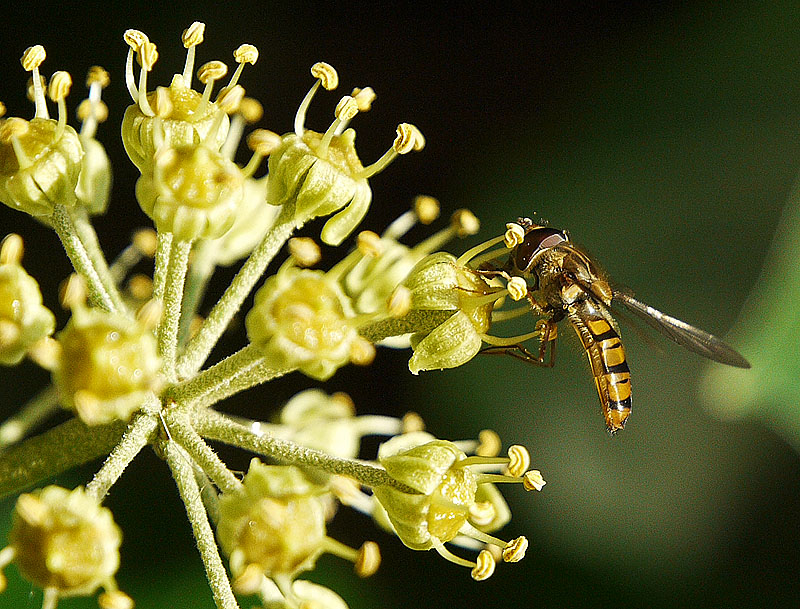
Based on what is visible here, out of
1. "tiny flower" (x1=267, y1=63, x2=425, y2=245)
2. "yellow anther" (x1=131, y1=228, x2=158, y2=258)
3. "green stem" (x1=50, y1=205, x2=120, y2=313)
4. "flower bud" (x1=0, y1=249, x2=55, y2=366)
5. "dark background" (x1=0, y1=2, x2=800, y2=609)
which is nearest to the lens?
"flower bud" (x1=0, y1=249, x2=55, y2=366)

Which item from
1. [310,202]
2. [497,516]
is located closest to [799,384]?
[497,516]

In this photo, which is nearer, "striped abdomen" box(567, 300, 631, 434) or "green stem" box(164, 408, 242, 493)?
"green stem" box(164, 408, 242, 493)

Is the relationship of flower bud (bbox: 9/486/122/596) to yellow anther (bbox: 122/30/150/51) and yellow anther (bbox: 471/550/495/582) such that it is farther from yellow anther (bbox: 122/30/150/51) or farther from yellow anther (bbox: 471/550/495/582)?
yellow anther (bbox: 122/30/150/51)

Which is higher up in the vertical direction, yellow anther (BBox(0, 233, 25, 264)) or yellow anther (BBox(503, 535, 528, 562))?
yellow anther (BBox(0, 233, 25, 264))

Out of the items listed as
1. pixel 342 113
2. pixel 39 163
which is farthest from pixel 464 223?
pixel 39 163

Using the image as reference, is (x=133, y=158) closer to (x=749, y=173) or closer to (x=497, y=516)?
(x=497, y=516)

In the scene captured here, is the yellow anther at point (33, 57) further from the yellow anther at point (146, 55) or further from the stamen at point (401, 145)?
the stamen at point (401, 145)

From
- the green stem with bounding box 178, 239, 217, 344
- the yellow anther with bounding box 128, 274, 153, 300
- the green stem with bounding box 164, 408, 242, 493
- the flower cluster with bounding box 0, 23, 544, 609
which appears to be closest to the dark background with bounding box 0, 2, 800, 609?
the yellow anther with bounding box 128, 274, 153, 300
